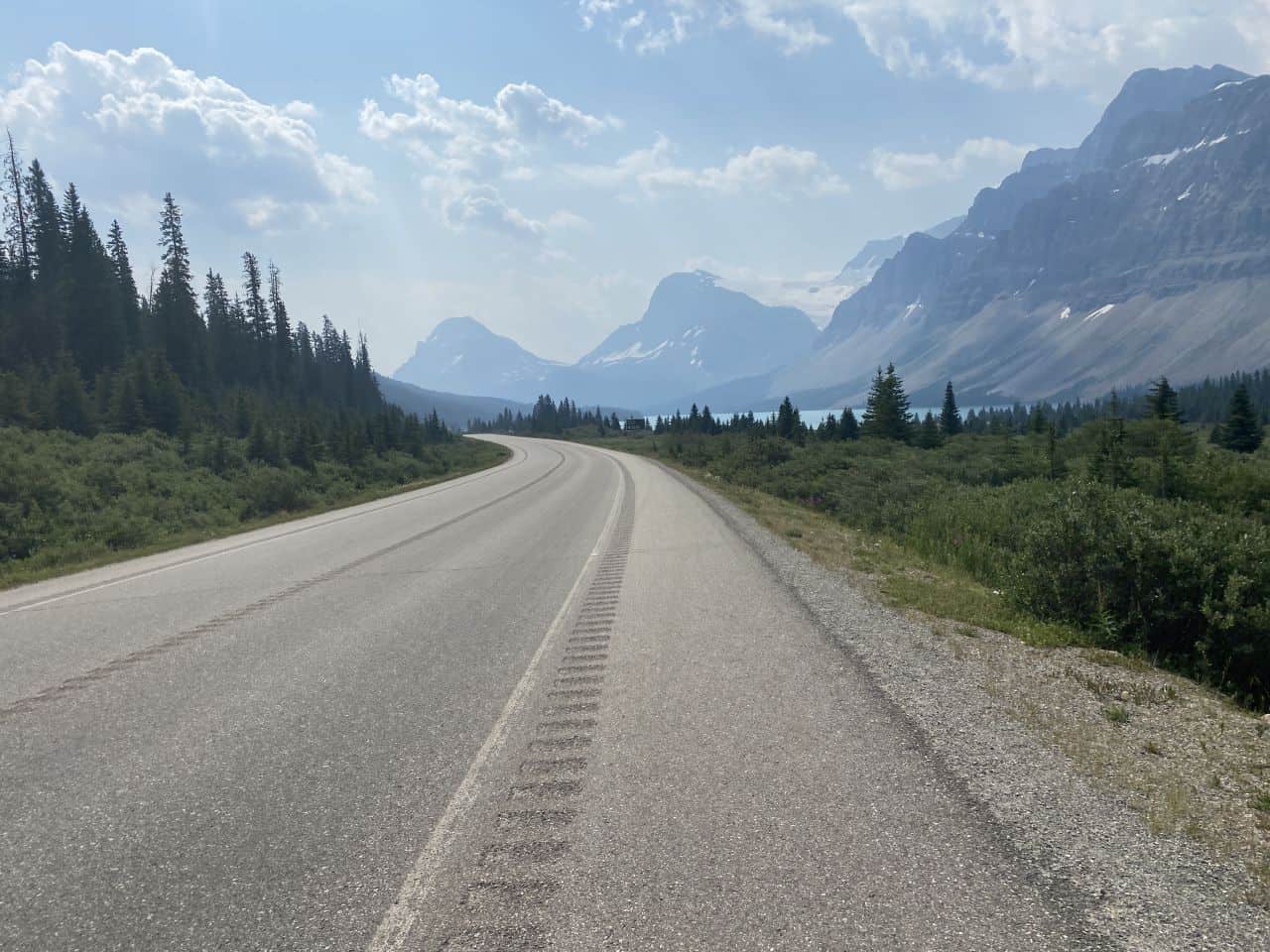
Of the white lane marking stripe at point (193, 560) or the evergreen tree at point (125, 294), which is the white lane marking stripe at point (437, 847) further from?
the evergreen tree at point (125, 294)

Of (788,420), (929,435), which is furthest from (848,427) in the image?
(929,435)

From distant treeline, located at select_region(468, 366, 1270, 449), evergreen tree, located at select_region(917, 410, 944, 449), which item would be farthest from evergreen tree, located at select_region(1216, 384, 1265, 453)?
evergreen tree, located at select_region(917, 410, 944, 449)

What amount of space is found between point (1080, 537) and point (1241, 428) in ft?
180

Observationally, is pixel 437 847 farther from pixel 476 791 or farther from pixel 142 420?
pixel 142 420

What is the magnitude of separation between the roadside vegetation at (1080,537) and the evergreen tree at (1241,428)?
21489 mm

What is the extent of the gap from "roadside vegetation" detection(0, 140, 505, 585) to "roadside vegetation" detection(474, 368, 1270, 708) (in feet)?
54.6

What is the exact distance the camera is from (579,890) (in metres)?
3.23

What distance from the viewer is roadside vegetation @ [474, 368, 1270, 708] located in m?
7.45

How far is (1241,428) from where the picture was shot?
48.4 meters

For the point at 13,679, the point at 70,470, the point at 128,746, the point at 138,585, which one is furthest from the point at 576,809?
the point at 70,470

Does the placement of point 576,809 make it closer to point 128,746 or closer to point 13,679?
point 128,746

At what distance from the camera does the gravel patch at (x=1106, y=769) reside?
10.1 feet

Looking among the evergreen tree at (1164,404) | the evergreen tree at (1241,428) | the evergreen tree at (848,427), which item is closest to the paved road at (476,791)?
the evergreen tree at (1164,404)

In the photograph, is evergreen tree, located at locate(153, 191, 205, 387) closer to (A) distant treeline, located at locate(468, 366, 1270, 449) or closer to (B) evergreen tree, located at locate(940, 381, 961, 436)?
(A) distant treeline, located at locate(468, 366, 1270, 449)
